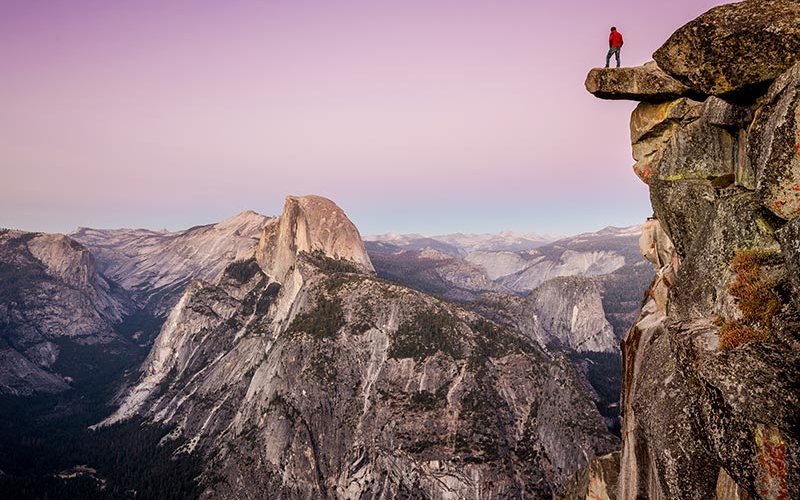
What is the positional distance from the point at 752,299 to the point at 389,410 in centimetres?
12471

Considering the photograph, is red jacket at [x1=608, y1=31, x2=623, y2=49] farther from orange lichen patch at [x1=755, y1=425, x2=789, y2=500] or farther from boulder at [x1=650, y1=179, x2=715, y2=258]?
orange lichen patch at [x1=755, y1=425, x2=789, y2=500]

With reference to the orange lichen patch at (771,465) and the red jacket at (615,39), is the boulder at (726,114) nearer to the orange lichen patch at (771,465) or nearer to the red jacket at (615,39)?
the red jacket at (615,39)

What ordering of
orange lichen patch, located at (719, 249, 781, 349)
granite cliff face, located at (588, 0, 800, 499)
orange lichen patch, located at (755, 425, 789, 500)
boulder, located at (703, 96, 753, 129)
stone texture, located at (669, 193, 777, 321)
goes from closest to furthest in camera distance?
orange lichen patch, located at (755, 425, 789, 500)
granite cliff face, located at (588, 0, 800, 499)
orange lichen patch, located at (719, 249, 781, 349)
stone texture, located at (669, 193, 777, 321)
boulder, located at (703, 96, 753, 129)

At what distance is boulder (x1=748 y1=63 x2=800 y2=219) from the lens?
1446 centimetres

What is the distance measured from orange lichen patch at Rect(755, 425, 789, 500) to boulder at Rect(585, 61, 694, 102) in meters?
20.1

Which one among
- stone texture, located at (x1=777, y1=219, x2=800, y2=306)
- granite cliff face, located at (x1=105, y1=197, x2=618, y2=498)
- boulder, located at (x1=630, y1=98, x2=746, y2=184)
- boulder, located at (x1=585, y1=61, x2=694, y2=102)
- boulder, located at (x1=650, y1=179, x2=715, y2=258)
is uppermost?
boulder, located at (x1=585, y1=61, x2=694, y2=102)

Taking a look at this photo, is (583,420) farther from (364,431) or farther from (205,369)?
(205,369)

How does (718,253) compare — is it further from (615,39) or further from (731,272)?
(615,39)

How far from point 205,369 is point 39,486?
210 feet

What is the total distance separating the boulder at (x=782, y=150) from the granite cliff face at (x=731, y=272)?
4 cm

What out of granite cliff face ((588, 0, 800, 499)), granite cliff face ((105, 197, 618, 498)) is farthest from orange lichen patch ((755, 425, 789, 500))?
granite cliff face ((105, 197, 618, 498))

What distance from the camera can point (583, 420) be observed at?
11650cm

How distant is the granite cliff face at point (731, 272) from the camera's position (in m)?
13.8

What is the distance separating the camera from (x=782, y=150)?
14859 millimetres
